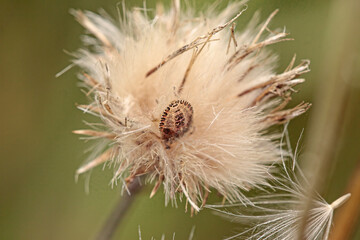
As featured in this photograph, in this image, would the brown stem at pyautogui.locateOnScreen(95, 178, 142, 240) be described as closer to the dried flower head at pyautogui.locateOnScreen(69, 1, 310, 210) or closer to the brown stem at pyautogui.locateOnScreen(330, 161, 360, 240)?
the dried flower head at pyautogui.locateOnScreen(69, 1, 310, 210)

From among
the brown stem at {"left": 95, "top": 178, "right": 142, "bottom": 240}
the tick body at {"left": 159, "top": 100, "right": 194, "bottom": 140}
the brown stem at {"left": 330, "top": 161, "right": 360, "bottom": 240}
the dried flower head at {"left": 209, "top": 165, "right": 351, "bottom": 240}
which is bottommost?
the brown stem at {"left": 330, "top": 161, "right": 360, "bottom": 240}

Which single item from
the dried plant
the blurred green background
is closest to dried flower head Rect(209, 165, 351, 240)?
the dried plant

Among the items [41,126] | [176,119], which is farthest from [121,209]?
[41,126]

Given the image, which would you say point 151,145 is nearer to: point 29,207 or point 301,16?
point 301,16

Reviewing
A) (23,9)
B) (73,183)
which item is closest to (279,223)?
(73,183)

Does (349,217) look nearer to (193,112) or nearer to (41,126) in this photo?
(193,112)

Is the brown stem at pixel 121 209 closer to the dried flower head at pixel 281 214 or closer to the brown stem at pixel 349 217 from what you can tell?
the dried flower head at pixel 281 214

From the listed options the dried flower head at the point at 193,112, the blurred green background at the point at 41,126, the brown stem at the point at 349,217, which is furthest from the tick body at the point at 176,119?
the blurred green background at the point at 41,126

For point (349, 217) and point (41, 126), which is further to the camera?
point (41, 126)
